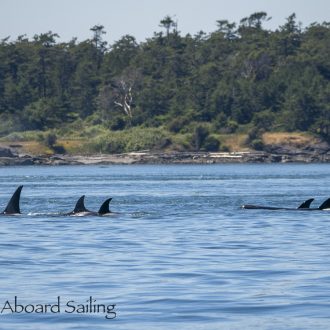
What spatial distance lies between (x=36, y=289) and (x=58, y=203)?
111 ft

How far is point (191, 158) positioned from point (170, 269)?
408ft

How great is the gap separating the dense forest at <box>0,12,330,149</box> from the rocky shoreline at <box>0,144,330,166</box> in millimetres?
2674

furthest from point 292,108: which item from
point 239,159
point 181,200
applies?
point 181,200

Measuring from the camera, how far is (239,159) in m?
149

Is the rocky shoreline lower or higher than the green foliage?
lower

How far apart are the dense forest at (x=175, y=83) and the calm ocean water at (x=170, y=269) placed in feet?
369

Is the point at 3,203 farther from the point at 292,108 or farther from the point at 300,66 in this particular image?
the point at 300,66

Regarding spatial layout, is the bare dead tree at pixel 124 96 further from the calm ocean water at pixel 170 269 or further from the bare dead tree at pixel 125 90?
the calm ocean water at pixel 170 269

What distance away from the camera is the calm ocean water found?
20.0 meters

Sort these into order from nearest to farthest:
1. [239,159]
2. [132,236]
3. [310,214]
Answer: [132,236], [310,214], [239,159]

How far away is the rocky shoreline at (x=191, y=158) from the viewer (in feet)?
488

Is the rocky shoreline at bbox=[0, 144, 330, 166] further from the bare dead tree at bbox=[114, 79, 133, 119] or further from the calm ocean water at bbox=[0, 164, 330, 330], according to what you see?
the calm ocean water at bbox=[0, 164, 330, 330]

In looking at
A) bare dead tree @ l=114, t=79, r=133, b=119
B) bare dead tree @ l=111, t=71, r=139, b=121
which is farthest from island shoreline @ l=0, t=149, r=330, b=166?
bare dead tree @ l=111, t=71, r=139, b=121

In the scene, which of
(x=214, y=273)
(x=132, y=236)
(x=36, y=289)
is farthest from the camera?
(x=132, y=236)
